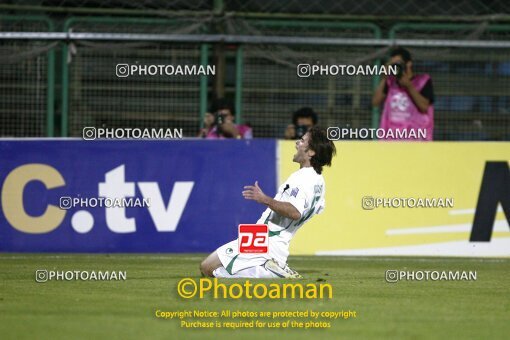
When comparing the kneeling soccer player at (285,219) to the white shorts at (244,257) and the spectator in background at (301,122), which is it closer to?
the white shorts at (244,257)

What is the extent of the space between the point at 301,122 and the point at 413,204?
83.3 inches

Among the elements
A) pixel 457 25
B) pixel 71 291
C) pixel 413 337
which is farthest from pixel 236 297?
pixel 457 25

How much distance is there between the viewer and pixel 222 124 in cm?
1641

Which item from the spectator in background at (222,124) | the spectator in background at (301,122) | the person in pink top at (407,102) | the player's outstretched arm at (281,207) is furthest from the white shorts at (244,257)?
the person in pink top at (407,102)

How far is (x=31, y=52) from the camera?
1680 centimetres

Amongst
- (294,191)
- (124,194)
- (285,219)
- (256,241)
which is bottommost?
(256,241)

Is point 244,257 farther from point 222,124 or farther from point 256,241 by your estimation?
point 222,124

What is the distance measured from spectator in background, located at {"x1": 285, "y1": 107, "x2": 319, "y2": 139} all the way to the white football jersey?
4.30m

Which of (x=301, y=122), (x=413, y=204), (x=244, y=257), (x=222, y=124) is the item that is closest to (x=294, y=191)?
(x=244, y=257)

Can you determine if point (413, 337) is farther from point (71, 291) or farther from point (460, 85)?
point (460, 85)

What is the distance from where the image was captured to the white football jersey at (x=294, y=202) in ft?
37.7

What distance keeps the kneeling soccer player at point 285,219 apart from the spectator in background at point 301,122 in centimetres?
423

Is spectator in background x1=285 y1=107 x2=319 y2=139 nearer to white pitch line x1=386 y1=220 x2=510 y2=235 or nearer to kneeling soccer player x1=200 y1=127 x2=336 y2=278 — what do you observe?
white pitch line x1=386 y1=220 x2=510 y2=235

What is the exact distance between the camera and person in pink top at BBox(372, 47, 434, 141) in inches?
636
